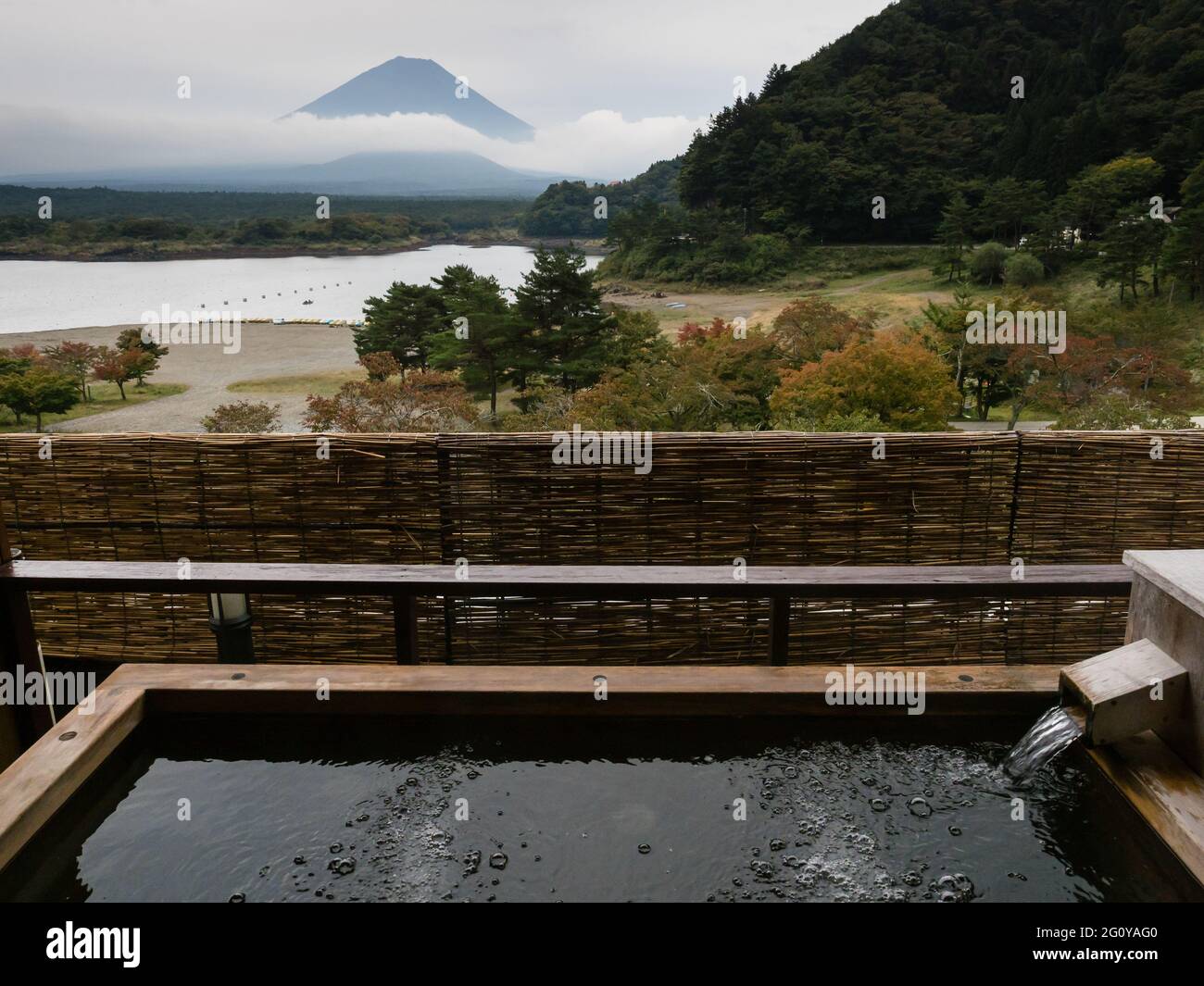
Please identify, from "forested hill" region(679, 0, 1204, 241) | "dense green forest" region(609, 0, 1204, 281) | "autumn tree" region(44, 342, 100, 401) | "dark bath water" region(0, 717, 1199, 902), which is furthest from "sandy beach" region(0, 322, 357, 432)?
"forested hill" region(679, 0, 1204, 241)

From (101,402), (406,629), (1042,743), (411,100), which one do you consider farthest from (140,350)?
(411,100)

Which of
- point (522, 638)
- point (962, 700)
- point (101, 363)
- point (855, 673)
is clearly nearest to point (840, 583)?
point (855, 673)

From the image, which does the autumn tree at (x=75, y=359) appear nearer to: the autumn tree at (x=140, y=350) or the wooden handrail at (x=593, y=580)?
the autumn tree at (x=140, y=350)

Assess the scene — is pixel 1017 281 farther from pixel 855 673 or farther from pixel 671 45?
pixel 855 673

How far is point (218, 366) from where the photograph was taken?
109 ft

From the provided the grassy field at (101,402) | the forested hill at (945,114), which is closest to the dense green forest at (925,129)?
the forested hill at (945,114)

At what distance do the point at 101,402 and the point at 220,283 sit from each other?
13.6 meters

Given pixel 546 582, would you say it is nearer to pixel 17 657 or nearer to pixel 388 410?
pixel 17 657

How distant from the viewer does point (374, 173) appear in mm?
109000

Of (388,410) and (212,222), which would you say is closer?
(388,410)

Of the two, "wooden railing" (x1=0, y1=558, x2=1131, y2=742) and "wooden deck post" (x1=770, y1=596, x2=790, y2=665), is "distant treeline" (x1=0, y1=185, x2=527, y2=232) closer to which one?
"wooden railing" (x1=0, y1=558, x2=1131, y2=742)

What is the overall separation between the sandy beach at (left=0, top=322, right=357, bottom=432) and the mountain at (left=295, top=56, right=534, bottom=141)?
6463 centimetres

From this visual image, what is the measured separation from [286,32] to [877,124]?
102 feet

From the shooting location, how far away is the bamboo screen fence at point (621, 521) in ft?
9.37
